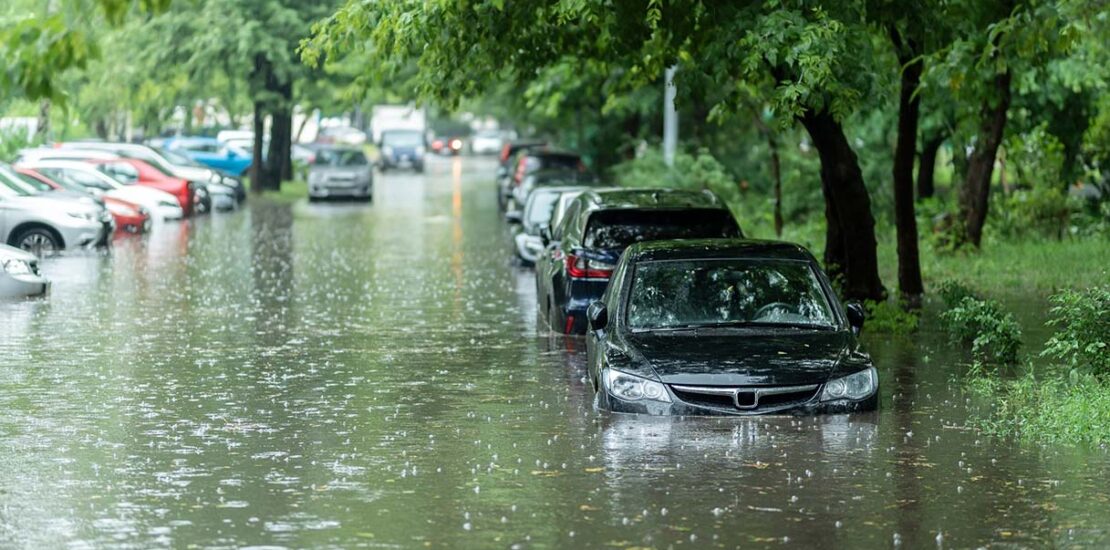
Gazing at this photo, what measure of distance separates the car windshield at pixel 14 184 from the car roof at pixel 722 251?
20033 mm

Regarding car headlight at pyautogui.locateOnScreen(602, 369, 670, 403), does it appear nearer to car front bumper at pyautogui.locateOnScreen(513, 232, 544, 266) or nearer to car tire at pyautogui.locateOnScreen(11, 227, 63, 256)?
car front bumper at pyautogui.locateOnScreen(513, 232, 544, 266)

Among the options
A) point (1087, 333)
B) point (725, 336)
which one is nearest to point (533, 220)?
point (1087, 333)

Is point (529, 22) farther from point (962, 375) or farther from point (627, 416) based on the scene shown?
point (627, 416)

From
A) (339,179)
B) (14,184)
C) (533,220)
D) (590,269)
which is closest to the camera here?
(590,269)

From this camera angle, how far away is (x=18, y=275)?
2314 centimetres

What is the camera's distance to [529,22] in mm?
19438

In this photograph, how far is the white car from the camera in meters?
38.8

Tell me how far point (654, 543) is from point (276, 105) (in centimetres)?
4508

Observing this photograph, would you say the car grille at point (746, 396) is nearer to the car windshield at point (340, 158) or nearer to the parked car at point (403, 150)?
the car windshield at point (340, 158)

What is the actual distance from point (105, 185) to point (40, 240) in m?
8.35

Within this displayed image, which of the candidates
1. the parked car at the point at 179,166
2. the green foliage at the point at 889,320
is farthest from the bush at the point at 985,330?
the parked car at the point at 179,166

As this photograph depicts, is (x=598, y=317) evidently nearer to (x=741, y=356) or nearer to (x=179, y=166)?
(x=741, y=356)

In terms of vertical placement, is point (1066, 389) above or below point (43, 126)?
below

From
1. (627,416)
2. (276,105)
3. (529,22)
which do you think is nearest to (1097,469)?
(627,416)
